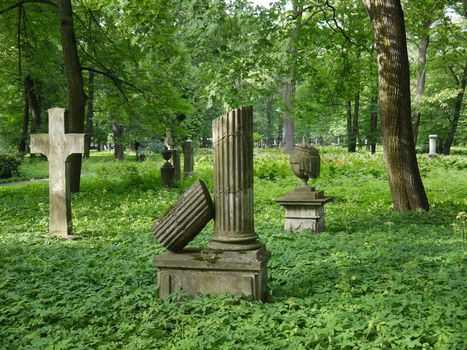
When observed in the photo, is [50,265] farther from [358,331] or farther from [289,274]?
[358,331]

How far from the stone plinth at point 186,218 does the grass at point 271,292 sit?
24.5 inches

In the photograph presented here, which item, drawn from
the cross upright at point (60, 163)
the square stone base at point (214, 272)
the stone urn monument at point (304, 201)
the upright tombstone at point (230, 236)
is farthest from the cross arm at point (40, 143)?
the upright tombstone at point (230, 236)

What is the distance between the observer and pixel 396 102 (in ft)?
30.8

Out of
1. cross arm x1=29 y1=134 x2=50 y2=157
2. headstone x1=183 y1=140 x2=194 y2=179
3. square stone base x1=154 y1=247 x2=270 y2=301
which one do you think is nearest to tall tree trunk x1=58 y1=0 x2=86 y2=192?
cross arm x1=29 y1=134 x2=50 y2=157

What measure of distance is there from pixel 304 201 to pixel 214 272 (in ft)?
12.8

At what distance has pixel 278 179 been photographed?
17.2m

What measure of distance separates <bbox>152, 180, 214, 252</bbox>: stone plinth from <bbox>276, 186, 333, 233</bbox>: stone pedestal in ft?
12.1

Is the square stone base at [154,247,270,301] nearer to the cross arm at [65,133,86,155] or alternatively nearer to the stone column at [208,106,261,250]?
the stone column at [208,106,261,250]

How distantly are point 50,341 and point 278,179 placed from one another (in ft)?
45.7

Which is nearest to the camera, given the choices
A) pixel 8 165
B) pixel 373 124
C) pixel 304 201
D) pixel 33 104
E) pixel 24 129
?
pixel 304 201

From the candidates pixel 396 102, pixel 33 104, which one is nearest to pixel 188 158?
pixel 396 102

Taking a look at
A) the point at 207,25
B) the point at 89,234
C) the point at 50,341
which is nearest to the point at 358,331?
the point at 50,341

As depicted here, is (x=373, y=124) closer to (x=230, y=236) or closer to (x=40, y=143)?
(x=40, y=143)

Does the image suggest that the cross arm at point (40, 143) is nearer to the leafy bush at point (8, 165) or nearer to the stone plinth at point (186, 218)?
the stone plinth at point (186, 218)
